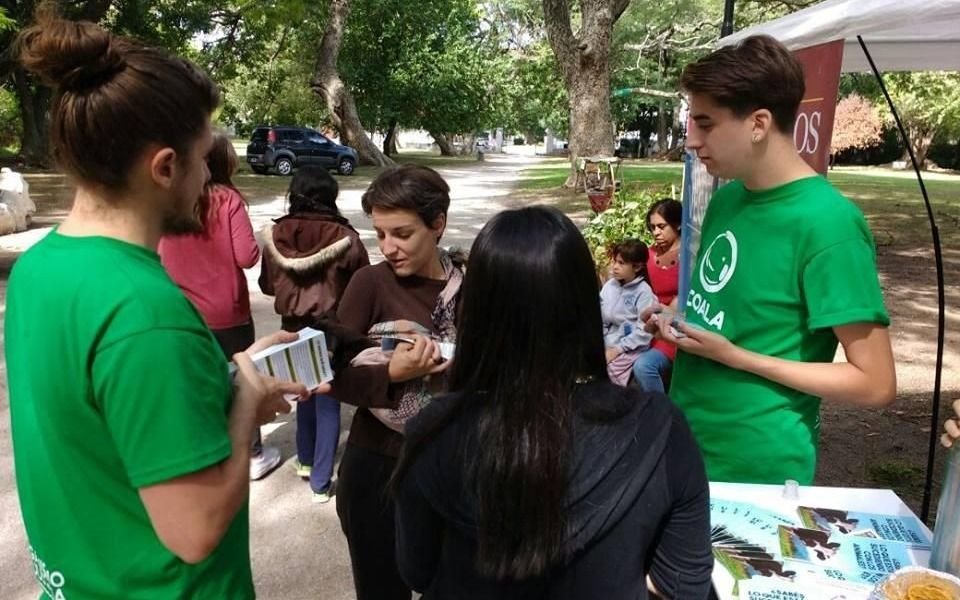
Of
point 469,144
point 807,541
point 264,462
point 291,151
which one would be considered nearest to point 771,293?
point 807,541

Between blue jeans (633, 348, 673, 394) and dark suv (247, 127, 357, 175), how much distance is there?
68.8 ft

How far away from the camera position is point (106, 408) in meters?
1.00

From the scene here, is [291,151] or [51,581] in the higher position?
[291,151]

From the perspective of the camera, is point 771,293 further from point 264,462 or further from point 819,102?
point 264,462

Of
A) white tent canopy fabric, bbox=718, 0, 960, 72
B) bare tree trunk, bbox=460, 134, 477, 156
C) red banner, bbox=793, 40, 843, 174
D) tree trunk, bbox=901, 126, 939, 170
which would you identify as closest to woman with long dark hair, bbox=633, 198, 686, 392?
white tent canopy fabric, bbox=718, 0, 960, 72

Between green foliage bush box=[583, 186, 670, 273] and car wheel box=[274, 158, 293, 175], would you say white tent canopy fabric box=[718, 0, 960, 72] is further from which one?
car wheel box=[274, 158, 293, 175]

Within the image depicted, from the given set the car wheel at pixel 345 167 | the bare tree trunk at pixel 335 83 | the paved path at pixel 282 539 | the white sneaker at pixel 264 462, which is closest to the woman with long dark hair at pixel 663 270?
the paved path at pixel 282 539

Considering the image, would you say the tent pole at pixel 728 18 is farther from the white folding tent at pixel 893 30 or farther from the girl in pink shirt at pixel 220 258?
the girl in pink shirt at pixel 220 258

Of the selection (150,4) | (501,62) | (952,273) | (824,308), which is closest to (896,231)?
(952,273)

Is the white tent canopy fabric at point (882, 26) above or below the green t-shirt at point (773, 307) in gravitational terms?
above

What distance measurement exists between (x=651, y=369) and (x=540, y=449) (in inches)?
123

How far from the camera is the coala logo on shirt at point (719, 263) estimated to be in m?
1.85

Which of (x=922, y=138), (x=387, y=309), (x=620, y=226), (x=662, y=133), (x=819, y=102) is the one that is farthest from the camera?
(x=662, y=133)

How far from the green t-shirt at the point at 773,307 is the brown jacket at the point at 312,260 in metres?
1.96
